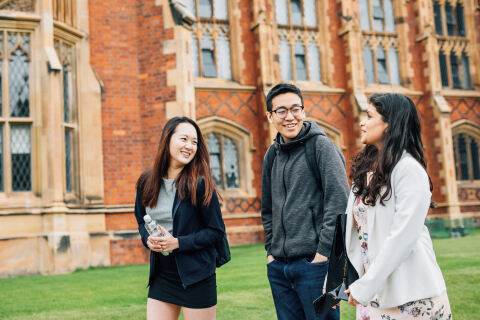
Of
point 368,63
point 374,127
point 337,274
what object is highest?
point 368,63

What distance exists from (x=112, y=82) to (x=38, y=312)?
6.14 metres

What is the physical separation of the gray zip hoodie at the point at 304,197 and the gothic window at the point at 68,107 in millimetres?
7916

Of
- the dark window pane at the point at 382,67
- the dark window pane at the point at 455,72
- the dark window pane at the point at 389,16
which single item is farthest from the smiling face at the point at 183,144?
the dark window pane at the point at 455,72

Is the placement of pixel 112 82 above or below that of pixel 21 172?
above

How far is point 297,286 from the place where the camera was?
2488 millimetres

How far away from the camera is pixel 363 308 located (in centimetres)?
211

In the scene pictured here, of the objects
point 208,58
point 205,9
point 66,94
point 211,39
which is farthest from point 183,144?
point 205,9

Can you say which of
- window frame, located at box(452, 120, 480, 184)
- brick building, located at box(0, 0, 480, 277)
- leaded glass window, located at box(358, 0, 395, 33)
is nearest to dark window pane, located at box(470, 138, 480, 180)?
window frame, located at box(452, 120, 480, 184)

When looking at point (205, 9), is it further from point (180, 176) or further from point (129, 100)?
point (180, 176)

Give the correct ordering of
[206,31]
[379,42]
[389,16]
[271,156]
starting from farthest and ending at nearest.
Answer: [389,16]
[379,42]
[206,31]
[271,156]

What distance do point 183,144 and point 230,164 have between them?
41.4ft

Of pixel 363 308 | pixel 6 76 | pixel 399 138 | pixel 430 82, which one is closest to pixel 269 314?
pixel 363 308

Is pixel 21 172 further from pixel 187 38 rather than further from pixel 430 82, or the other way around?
pixel 430 82

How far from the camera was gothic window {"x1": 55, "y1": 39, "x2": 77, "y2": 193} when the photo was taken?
9875mm
